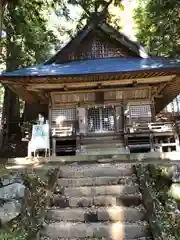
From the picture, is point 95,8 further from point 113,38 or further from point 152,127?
point 152,127

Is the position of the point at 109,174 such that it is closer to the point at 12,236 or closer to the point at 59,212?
the point at 59,212

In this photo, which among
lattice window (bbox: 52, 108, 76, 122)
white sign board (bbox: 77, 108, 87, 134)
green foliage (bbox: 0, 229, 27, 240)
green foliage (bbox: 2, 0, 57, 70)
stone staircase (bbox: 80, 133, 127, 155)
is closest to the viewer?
green foliage (bbox: 0, 229, 27, 240)

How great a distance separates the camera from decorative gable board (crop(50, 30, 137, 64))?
1522 centimetres

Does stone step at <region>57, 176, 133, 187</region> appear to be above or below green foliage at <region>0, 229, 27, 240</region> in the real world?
above

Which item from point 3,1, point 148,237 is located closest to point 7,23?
point 3,1

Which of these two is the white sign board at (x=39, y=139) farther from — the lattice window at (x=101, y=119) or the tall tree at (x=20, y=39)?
the tall tree at (x=20, y=39)

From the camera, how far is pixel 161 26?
16.5m

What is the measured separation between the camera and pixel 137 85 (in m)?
13.3

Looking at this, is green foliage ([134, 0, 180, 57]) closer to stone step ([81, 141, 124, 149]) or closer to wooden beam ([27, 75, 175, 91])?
wooden beam ([27, 75, 175, 91])

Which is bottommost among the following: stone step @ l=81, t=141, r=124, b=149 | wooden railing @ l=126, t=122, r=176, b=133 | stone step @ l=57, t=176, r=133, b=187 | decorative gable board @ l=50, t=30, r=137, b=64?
stone step @ l=57, t=176, r=133, b=187

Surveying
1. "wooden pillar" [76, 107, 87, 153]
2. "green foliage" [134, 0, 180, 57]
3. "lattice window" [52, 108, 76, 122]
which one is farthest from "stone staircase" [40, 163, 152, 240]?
"green foliage" [134, 0, 180, 57]

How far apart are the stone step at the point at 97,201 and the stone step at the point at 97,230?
2.49 ft

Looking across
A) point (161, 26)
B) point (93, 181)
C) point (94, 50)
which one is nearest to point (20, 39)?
point (94, 50)

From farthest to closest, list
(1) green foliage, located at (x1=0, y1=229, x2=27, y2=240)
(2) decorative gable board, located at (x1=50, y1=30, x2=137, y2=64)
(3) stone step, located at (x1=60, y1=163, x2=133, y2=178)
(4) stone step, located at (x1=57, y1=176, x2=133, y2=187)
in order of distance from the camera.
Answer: (2) decorative gable board, located at (x1=50, y1=30, x2=137, y2=64) < (3) stone step, located at (x1=60, y1=163, x2=133, y2=178) < (4) stone step, located at (x1=57, y1=176, x2=133, y2=187) < (1) green foliage, located at (x1=0, y1=229, x2=27, y2=240)
